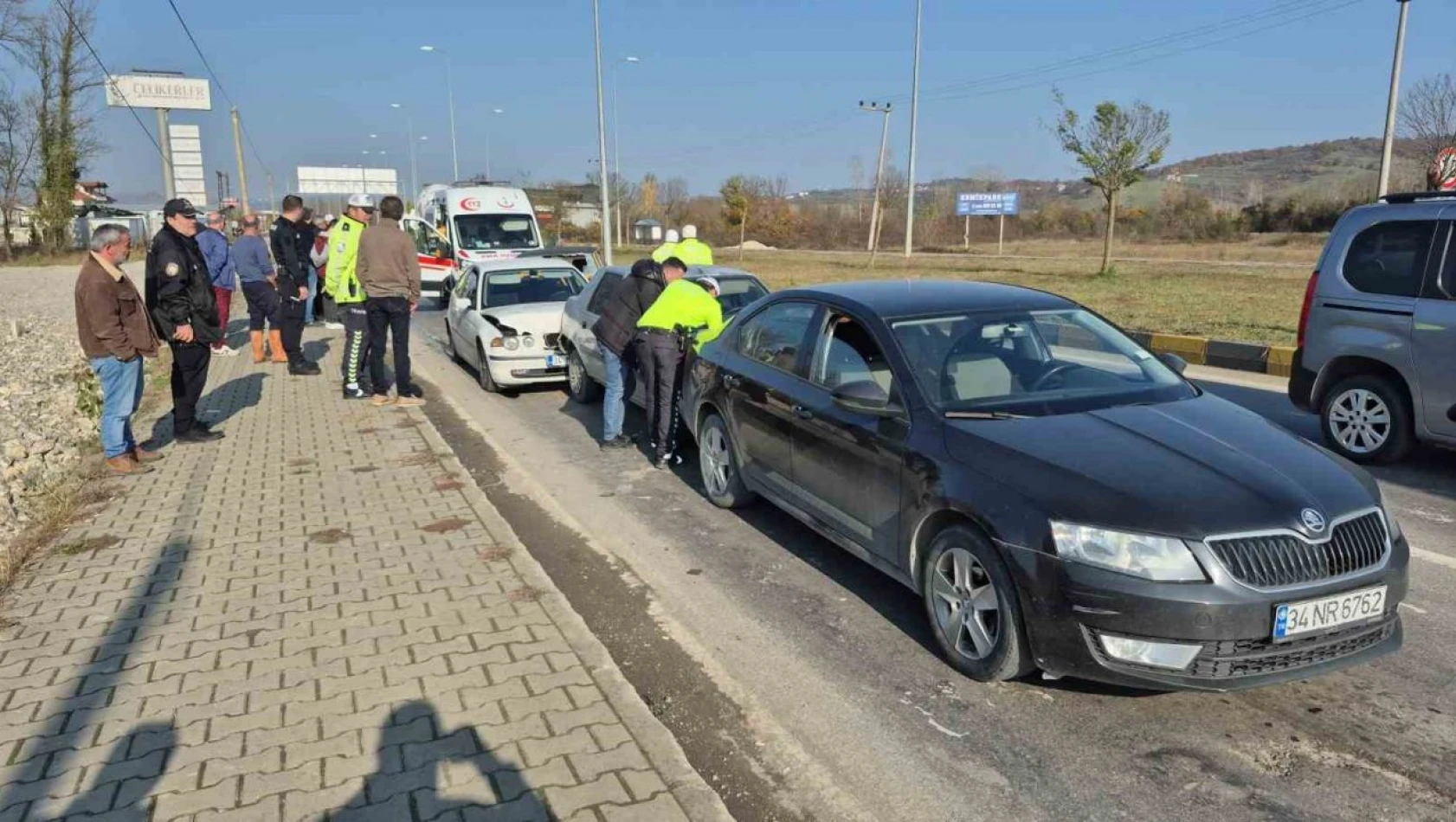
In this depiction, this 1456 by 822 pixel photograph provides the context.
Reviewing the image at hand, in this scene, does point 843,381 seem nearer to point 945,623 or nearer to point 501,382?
point 945,623

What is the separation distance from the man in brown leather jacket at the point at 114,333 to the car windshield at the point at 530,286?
4515 millimetres

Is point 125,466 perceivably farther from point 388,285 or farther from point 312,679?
point 312,679

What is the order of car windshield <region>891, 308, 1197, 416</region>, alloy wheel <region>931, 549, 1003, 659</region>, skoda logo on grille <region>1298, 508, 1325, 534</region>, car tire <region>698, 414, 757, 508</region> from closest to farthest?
skoda logo on grille <region>1298, 508, 1325, 534</region>, alloy wheel <region>931, 549, 1003, 659</region>, car windshield <region>891, 308, 1197, 416</region>, car tire <region>698, 414, 757, 508</region>

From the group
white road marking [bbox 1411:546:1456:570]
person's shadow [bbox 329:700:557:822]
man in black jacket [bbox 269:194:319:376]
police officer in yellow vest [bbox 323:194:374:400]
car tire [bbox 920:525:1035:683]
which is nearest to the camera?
person's shadow [bbox 329:700:557:822]

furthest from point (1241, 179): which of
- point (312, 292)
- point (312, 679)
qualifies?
point (312, 679)

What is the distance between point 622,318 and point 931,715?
186 inches

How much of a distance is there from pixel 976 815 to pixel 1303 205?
2423 inches

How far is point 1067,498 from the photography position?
3.56m

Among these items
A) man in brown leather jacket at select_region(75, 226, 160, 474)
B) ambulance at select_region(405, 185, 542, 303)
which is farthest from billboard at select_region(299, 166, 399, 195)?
man in brown leather jacket at select_region(75, 226, 160, 474)

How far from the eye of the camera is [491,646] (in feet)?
13.6

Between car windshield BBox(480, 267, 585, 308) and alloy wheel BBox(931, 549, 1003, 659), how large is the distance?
7884 millimetres

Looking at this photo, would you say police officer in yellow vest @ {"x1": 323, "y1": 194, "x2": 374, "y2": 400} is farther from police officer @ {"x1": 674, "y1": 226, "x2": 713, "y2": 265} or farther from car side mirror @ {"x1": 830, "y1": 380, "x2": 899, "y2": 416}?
car side mirror @ {"x1": 830, "y1": 380, "x2": 899, "y2": 416}

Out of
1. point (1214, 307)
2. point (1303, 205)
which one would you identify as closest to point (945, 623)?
point (1214, 307)

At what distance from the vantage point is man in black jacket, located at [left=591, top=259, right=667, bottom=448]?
7.75m
